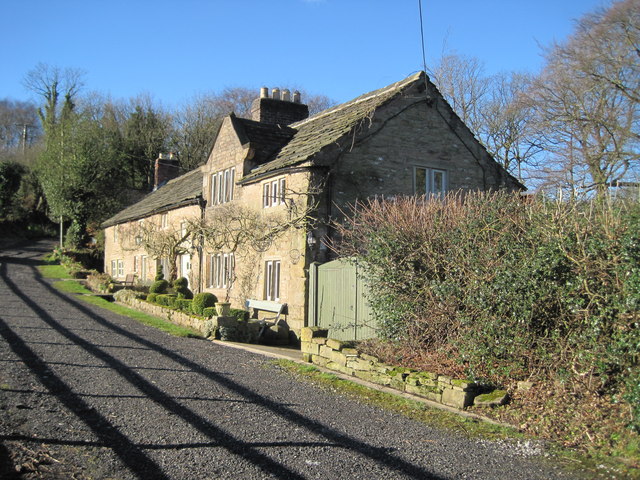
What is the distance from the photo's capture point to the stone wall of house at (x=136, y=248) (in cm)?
2412

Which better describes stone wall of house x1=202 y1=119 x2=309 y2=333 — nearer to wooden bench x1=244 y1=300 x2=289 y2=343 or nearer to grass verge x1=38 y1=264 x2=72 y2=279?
wooden bench x1=244 y1=300 x2=289 y2=343

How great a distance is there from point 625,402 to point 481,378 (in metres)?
2.21

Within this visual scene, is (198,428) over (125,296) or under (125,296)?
under

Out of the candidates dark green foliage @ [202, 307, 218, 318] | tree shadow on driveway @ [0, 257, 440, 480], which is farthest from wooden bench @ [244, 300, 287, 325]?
tree shadow on driveway @ [0, 257, 440, 480]

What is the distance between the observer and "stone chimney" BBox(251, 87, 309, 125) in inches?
917

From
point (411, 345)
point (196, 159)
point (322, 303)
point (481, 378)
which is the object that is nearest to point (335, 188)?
point (322, 303)

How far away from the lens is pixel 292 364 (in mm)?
11562

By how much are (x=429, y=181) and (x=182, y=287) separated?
1132cm

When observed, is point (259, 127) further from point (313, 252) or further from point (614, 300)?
point (614, 300)

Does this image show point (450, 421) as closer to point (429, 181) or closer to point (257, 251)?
point (429, 181)

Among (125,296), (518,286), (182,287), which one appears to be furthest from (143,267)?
(518,286)

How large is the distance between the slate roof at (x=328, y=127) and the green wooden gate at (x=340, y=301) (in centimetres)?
350

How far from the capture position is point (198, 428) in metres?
6.66

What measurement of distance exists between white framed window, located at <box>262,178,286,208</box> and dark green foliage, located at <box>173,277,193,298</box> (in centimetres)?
681
